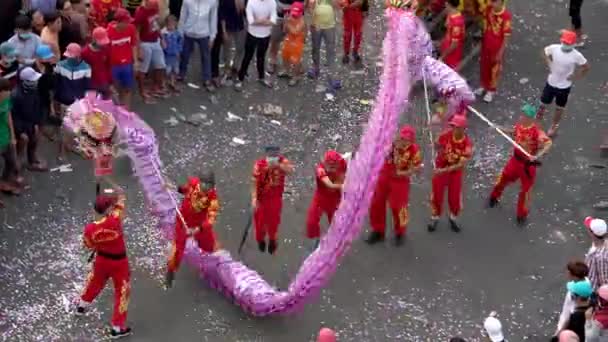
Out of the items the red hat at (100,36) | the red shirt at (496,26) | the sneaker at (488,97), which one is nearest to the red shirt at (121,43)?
the red hat at (100,36)

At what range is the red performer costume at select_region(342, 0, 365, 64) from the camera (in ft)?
44.3

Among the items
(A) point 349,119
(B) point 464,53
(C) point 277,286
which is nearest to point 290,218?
(C) point 277,286

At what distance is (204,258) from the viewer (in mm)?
9727

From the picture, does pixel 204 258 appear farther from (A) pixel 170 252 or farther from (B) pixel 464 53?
(B) pixel 464 53

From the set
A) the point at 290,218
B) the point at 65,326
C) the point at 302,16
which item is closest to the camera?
the point at 65,326

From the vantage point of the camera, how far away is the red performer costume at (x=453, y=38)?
12.7 metres

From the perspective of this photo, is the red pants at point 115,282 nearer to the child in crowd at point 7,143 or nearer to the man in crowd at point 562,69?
the child in crowd at point 7,143

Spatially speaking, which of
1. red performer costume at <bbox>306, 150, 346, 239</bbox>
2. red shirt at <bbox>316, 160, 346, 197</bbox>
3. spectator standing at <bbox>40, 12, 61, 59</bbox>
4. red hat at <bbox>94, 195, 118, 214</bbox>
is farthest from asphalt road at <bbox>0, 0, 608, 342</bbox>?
red hat at <bbox>94, 195, 118, 214</bbox>

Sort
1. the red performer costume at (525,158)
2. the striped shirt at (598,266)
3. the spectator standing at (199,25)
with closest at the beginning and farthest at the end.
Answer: the striped shirt at (598,266) → the red performer costume at (525,158) → the spectator standing at (199,25)

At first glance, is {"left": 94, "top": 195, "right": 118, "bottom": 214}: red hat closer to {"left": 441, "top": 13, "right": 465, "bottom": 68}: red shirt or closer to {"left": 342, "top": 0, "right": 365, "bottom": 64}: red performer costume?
{"left": 441, "top": 13, "right": 465, "bottom": 68}: red shirt

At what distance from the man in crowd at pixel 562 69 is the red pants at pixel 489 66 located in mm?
855

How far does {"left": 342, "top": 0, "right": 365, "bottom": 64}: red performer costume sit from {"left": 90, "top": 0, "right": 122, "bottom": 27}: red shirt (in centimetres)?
322

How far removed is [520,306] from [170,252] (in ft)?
11.5

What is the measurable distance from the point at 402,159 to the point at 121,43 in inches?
142
